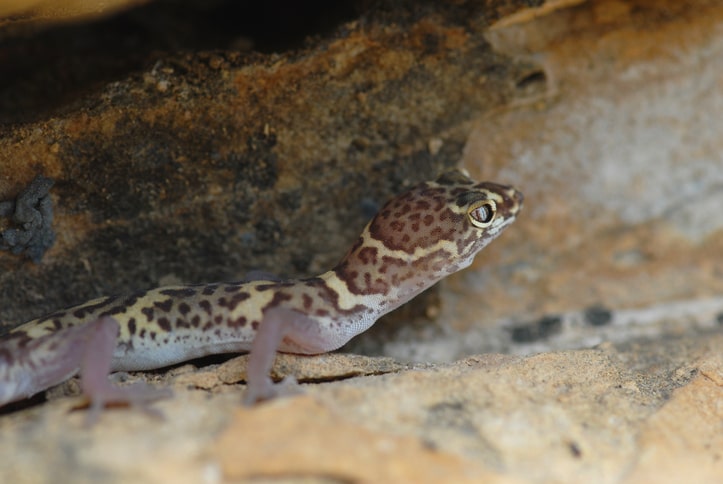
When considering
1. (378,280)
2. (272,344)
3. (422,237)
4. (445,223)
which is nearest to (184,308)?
(272,344)

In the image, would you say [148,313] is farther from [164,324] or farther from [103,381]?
[103,381]

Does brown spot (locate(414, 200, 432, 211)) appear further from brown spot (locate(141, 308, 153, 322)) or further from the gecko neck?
Answer: brown spot (locate(141, 308, 153, 322))

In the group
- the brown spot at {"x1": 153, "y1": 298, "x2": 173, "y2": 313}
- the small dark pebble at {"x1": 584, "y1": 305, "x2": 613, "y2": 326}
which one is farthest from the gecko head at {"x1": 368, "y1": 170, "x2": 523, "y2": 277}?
the small dark pebble at {"x1": 584, "y1": 305, "x2": 613, "y2": 326}

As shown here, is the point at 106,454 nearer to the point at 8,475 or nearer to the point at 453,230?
the point at 8,475

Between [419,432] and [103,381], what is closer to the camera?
[419,432]

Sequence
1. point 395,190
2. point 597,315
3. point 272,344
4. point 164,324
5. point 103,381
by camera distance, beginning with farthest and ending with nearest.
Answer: point 597,315 → point 395,190 → point 164,324 → point 272,344 → point 103,381

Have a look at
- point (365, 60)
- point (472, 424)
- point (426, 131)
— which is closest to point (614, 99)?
point (426, 131)

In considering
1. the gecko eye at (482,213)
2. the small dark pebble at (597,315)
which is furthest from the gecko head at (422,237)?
the small dark pebble at (597,315)
